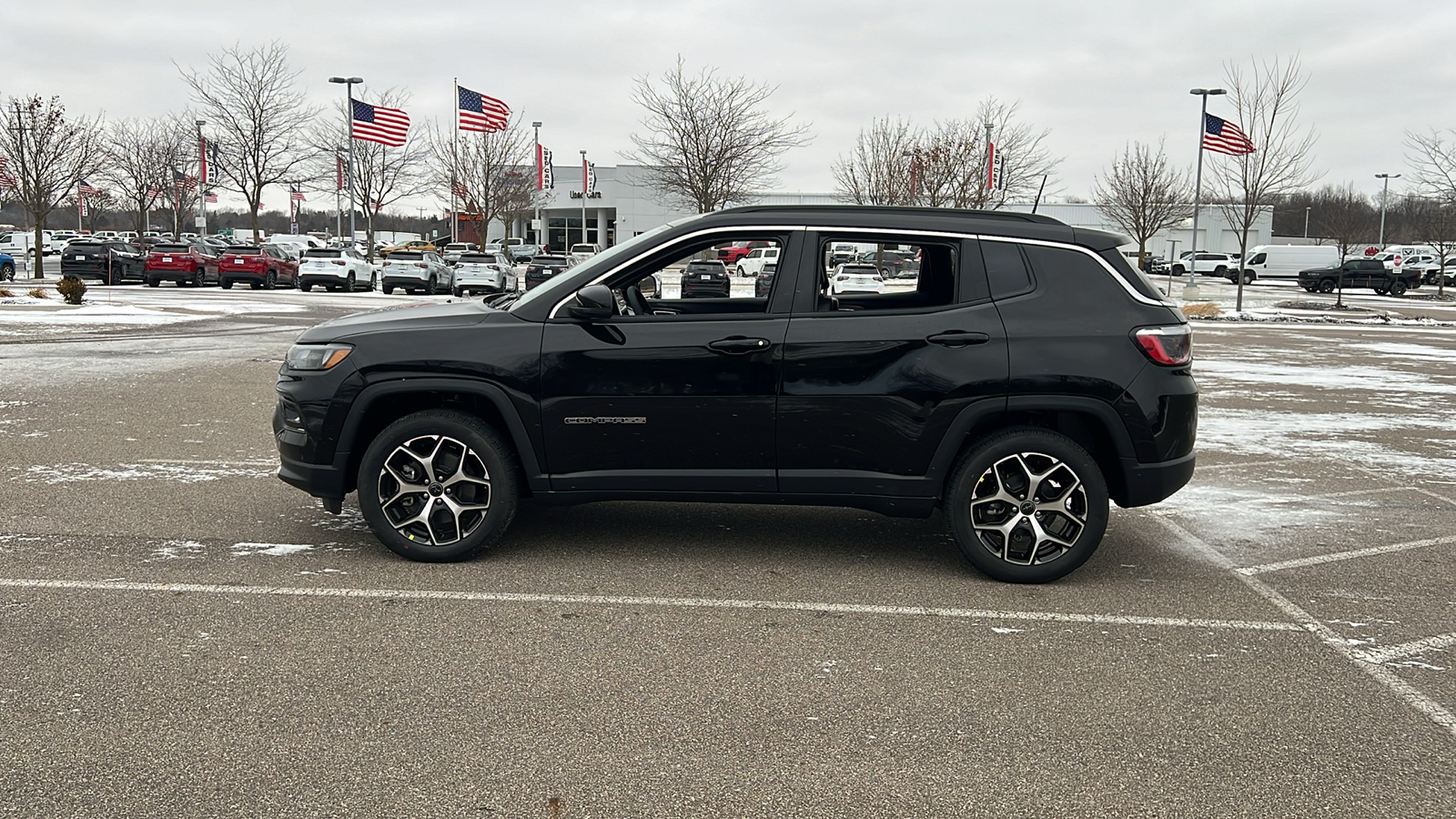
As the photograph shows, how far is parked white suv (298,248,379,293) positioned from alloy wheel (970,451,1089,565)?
35.3 m

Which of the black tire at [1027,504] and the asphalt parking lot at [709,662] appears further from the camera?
the black tire at [1027,504]

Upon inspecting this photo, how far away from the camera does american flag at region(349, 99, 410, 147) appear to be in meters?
40.4

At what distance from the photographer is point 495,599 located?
512 cm

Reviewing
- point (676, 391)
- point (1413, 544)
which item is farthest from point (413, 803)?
point (1413, 544)

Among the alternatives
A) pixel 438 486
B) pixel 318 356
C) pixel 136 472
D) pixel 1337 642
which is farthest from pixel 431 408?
pixel 1337 642

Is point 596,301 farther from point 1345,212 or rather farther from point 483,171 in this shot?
point 1345,212

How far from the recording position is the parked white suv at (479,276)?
38.4 metres

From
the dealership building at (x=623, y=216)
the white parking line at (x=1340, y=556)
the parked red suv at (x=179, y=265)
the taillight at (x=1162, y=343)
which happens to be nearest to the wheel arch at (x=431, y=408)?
the taillight at (x=1162, y=343)

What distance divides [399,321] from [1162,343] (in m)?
3.61

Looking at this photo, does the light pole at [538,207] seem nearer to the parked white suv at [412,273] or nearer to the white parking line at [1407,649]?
the parked white suv at [412,273]

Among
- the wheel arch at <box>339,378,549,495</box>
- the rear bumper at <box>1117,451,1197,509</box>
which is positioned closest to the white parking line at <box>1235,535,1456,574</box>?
the rear bumper at <box>1117,451,1197,509</box>

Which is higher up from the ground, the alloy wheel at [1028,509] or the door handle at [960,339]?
the door handle at [960,339]

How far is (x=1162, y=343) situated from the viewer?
5.38m

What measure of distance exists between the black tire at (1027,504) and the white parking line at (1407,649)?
121 cm
